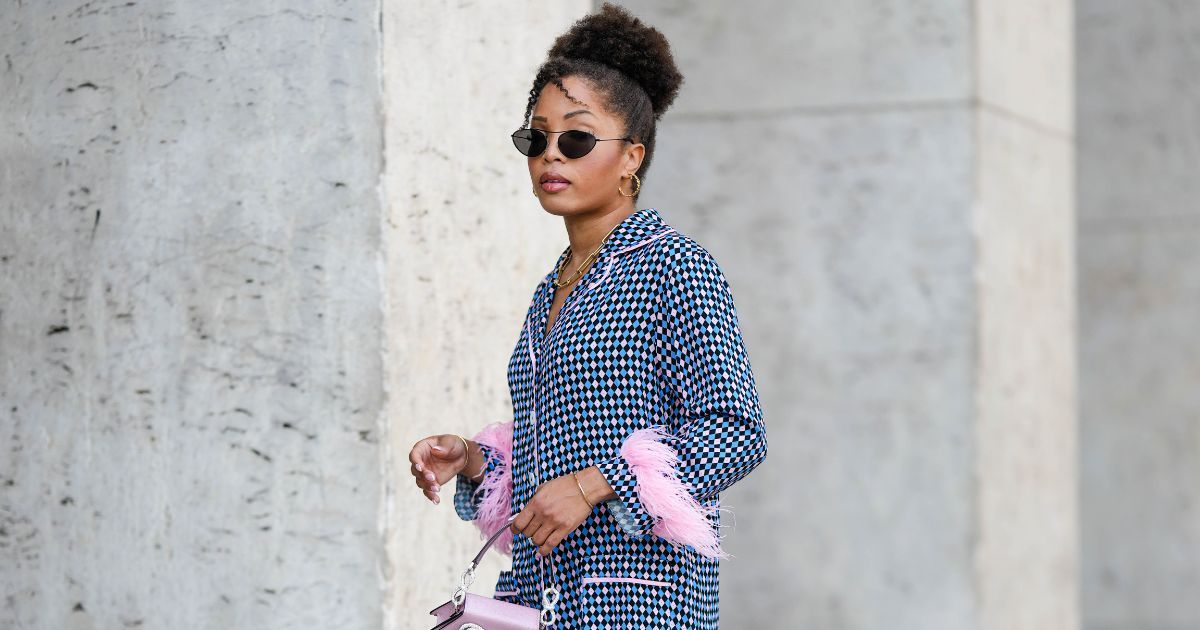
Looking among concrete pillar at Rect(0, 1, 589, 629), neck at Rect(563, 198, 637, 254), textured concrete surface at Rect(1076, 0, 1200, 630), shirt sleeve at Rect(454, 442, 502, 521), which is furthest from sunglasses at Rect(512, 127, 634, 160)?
textured concrete surface at Rect(1076, 0, 1200, 630)

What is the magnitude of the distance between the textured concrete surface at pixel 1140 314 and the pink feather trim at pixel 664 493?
6.61 meters

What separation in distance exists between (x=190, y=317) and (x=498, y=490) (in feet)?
3.76

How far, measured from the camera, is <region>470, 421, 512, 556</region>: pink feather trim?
2820 mm

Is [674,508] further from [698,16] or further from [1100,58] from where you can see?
[1100,58]

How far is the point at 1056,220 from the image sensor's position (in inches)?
251

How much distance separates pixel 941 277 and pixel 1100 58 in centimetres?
352

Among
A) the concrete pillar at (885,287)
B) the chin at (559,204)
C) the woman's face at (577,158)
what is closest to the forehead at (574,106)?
the woman's face at (577,158)

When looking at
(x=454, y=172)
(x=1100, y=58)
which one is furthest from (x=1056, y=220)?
(x=454, y=172)

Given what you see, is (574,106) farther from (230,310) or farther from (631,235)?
(230,310)

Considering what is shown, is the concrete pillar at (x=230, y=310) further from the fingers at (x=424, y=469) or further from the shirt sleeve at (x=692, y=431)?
the shirt sleeve at (x=692, y=431)

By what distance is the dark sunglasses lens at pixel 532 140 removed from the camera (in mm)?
2631

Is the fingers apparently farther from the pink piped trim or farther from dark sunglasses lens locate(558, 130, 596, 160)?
dark sunglasses lens locate(558, 130, 596, 160)

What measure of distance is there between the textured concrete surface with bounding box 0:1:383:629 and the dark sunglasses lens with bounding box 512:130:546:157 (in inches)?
37.6

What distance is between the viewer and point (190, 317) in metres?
3.65
